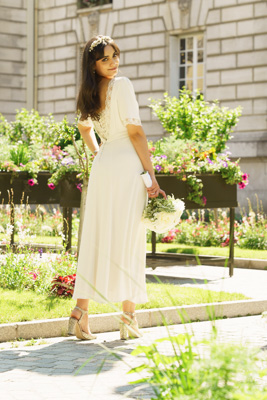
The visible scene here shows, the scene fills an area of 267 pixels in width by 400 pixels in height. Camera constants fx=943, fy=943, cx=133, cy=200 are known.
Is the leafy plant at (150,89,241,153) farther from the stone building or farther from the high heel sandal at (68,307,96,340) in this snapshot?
the high heel sandal at (68,307,96,340)

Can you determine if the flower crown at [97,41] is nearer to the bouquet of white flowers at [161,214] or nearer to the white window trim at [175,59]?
the bouquet of white flowers at [161,214]

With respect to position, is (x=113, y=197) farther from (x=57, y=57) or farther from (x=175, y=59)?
(x=57, y=57)

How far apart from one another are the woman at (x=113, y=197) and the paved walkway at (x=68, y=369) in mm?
360

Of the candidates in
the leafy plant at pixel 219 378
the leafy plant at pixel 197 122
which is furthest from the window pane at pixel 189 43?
the leafy plant at pixel 219 378

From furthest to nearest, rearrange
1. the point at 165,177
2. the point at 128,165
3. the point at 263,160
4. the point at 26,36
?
the point at 26,36 < the point at 263,160 < the point at 165,177 < the point at 128,165

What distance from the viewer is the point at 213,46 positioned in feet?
75.4

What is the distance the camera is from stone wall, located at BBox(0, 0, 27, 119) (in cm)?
2755

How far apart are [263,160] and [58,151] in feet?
34.7

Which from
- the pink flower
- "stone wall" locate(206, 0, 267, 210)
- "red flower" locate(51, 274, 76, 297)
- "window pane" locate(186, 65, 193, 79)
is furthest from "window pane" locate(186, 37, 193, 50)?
"red flower" locate(51, 274, 76, 297)

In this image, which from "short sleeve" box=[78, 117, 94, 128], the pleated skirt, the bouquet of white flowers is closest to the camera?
the bouquet of white flowers

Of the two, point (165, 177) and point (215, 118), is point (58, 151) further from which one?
point (215, 118)

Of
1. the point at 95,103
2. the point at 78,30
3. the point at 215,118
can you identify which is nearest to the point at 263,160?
the point at 215,118

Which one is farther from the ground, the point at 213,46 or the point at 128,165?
the point at 213,46

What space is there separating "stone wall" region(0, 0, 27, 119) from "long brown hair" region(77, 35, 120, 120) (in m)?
21.1
